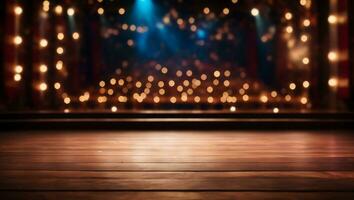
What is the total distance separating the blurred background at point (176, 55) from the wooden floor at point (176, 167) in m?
3.29

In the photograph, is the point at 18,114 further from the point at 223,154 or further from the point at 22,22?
the point at 223,154

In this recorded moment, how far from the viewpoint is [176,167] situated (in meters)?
2.58

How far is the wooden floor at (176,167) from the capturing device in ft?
6.42

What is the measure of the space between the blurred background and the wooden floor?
3285 mm

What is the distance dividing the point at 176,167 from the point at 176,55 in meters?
6.43

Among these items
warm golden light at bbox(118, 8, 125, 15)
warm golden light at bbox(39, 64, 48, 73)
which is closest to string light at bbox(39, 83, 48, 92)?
warm golden light at bbox(39, 64, 48, 73)

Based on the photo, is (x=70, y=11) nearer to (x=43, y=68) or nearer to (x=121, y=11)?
(x=121, y=11)

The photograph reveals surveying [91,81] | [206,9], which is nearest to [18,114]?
[91,81]

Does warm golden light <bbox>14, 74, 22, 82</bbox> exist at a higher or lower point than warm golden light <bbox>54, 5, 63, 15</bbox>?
lower

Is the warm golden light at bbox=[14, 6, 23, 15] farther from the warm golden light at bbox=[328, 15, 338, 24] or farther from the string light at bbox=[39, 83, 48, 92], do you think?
the warm golden light at bbox=[328, 15, 338, 24]

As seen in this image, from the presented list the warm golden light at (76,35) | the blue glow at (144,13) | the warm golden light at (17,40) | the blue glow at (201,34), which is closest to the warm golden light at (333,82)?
the blue glow at (201,34)

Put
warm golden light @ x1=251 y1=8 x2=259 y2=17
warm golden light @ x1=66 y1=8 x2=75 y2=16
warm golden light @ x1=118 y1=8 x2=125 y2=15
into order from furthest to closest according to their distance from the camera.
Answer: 1. warm golden light @ x1=118 y1=8 x2=125 y2=15
2. warm golden light @ x1=251 y1=8 x2=259 y2=17
3. warm golden light @ x1=66 y1=8 x2=75 y2=16

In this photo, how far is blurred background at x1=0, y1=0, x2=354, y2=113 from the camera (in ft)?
24.1

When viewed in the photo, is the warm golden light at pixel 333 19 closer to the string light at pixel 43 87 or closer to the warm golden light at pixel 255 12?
the warm golden light at pixel 255 12
